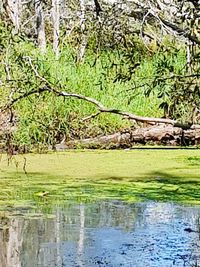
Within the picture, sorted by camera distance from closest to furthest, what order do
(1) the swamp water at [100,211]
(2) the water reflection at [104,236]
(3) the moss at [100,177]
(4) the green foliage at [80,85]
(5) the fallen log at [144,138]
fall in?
(2) the water reflection at [104,236]
(1) the swamp water at [100,211]
(4) the green foliage at [80,85]
(3) the moss at [100,177]
(5) the fallen log at [144,138]

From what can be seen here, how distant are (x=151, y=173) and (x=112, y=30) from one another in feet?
9.25

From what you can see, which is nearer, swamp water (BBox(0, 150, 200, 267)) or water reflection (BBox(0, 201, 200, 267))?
water reflection (BBox(0, 201, 200, 267))

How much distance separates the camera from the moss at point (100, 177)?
5805mm

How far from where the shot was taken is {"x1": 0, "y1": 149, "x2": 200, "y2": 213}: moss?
5805 mm

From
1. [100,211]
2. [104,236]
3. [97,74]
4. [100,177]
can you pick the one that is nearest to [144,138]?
[97,74]

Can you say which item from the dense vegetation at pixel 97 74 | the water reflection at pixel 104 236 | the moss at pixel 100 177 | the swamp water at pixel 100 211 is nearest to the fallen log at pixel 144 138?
the dense vegetation at pixel 97 74

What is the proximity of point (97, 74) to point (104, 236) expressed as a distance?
Answer: 530 cm

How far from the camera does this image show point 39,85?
4312mm

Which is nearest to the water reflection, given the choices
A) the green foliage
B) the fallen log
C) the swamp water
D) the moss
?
the swamp water

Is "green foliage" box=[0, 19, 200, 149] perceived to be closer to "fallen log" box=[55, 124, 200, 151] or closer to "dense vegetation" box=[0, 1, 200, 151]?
"dense vegetation" box=[0, 1, 200, 151]

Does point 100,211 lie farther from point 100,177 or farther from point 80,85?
point 80,85

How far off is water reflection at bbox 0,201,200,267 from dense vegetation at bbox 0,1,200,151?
0.61 metres

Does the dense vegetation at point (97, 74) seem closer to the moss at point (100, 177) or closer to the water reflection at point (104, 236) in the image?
the moss at point (100, 177)

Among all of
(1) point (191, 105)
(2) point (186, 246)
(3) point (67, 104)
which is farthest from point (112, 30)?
(3) point (67, 104)
